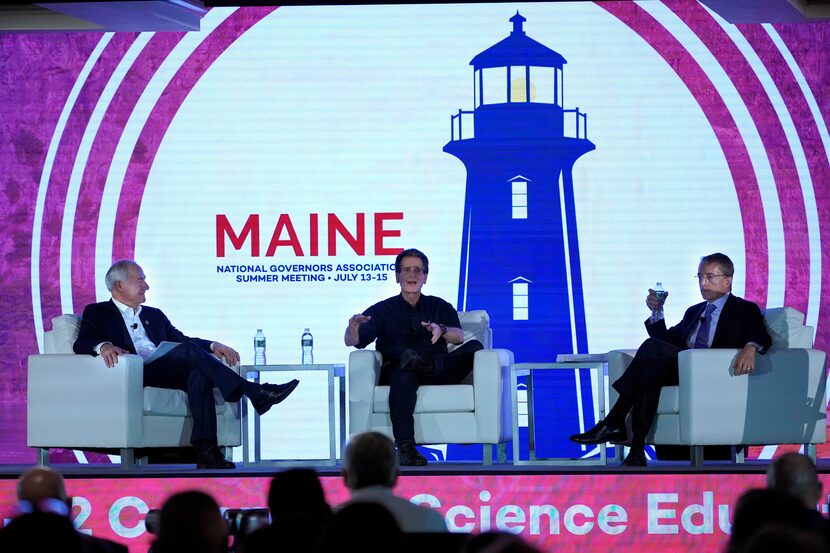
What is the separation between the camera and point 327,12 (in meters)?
6.97

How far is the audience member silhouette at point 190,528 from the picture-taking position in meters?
2.08

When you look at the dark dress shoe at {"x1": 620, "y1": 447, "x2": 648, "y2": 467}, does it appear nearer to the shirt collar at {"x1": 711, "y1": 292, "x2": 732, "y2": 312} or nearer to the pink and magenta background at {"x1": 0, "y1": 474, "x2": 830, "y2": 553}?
the pink and magenta background at {"x1": 0, "y1": 474, "x2": 830, "y2": 553}

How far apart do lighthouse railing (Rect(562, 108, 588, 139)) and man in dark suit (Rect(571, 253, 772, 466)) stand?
5.01 feet

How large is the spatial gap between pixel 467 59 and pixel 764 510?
16.8 ft

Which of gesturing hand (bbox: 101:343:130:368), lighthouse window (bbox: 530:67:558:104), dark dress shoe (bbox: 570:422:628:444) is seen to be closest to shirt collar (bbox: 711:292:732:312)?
dark dress shoe (bbox: 570:422:628:444)

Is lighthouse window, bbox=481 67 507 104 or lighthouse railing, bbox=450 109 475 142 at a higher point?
lighthouse window, bbox=481 67 507 104

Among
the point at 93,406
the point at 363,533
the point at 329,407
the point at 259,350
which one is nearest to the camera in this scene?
the point at 363,533

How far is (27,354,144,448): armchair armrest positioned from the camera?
208 inches


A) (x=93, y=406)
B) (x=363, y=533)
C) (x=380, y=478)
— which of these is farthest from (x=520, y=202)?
(x=363, y=533)

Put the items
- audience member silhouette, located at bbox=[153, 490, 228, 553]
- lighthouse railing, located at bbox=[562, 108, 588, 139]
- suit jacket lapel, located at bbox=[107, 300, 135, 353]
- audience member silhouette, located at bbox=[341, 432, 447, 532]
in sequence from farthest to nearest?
1. lighthouse railing, located at bbox=[562, 108, 588, 139]
2. suit jacket lapel, located at bbox=[107, 300, 135, 353]
3. audience member silhouette, located at bbox=[341, 432, 447, 532]
4. audience member silhouette, located at bbox=[153, 490, 228, 553]

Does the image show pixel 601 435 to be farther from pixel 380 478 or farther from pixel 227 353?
pixel 380 478

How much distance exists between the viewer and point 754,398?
5.27 metres

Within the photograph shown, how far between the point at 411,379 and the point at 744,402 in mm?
1475

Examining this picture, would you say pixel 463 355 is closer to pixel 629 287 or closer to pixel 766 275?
pixel 629 287
